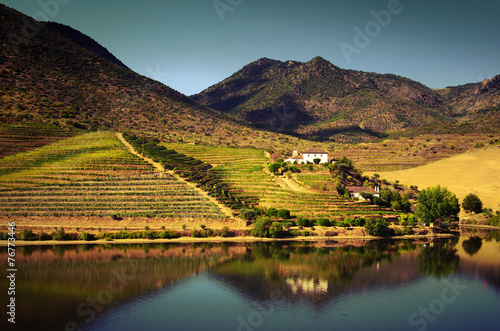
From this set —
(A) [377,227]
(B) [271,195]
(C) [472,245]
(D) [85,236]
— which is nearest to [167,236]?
(D) [85,236]

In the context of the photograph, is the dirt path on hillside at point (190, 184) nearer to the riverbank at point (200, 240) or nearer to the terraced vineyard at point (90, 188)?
the terraced vineyard at point (90, 188)

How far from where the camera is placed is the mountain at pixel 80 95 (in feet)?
314

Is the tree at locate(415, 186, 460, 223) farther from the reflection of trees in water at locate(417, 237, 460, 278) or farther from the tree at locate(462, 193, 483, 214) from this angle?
the tree at locate(462, 193, 483, 214)

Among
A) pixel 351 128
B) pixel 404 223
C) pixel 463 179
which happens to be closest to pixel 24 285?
pixel 404 223

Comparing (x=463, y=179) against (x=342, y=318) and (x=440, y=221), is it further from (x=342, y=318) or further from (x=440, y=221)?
(x=342, y=318)

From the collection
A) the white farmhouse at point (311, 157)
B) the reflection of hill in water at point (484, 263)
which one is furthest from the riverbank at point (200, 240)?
the white farmhouse at point (311, 157)

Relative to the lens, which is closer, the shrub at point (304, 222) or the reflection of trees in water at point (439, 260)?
the reflection of trees in water at point (439, 260)

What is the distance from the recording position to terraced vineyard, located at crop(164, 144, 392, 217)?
2712 inches

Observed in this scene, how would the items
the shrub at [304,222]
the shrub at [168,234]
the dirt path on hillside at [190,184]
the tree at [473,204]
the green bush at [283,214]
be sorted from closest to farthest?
the shrub at [168,234], the shrub at [304,222], the dirt path on hillside at [190,184], the green bush at [283,214], the tree at [473,204]

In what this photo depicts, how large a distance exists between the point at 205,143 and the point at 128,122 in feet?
68.2

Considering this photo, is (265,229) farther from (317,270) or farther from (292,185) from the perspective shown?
(292,185)

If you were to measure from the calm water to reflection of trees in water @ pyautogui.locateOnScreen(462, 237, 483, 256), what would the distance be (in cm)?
41

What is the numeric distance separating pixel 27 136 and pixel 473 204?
290ft

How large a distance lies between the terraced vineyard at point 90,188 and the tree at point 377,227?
2307 centimetres
